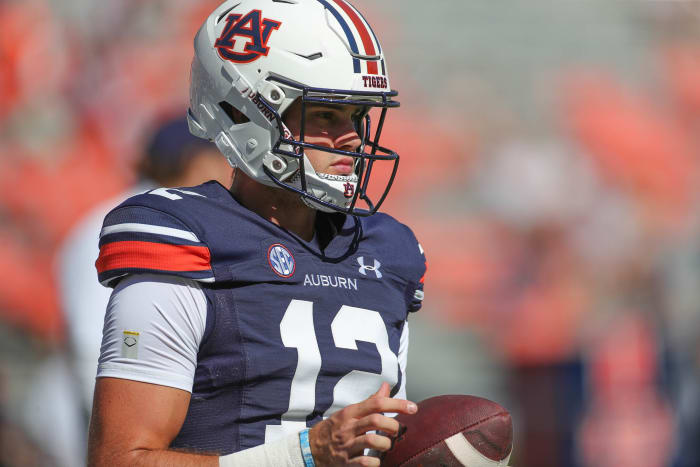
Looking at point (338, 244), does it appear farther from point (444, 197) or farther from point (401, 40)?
point (401, 40)

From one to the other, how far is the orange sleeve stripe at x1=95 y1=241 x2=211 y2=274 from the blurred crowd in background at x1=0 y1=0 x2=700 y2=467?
218 cm

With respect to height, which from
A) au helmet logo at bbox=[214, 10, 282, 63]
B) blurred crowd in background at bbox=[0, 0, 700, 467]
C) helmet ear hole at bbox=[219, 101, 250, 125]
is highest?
au helmet logo at bbox=[214, 10, 282, 63]

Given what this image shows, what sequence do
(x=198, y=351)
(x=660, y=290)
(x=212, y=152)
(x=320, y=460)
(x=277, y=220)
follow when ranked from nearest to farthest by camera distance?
1. (x=320, y=460)
2. (x=198, y=351)
3. (x=277, y=220)
4. (x=212, y=152)
5. (x=660, y=290)

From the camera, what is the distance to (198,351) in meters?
1.77

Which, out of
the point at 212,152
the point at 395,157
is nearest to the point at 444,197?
the point at 212,152

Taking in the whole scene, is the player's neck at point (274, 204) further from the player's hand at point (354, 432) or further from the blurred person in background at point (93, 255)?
the blurred person in background at point (93, 255)

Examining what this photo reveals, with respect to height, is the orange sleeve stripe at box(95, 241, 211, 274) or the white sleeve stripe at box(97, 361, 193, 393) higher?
the orange sleeve stripe at box(95, 241, 211, 274)

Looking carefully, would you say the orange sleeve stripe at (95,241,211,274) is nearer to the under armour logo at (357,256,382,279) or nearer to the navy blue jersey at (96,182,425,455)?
the navy blue jersey at (96,182,425,455)

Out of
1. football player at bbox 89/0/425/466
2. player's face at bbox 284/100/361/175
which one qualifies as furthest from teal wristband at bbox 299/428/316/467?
player's face at bbox 284/100/361/175

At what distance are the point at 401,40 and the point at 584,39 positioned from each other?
4.94 ft

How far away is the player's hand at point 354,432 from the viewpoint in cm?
159

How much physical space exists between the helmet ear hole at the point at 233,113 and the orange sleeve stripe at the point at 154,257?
371 millimetres

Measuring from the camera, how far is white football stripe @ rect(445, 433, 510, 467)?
1773 millimetres

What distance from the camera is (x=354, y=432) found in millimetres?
1589
